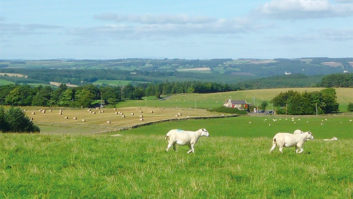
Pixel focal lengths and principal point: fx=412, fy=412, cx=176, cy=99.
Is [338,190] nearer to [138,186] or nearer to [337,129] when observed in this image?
[138,186]

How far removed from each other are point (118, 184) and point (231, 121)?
90.3 m

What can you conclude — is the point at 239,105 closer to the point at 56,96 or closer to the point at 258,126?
the point at 258,126

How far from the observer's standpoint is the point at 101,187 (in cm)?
1100

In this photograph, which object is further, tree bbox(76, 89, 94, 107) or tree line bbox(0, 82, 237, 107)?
tree bbox(76, 89, 94, 107)

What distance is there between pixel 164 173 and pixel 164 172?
16cm

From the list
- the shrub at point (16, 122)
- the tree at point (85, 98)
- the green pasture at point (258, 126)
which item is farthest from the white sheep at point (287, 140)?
the tree at point (85, 98)

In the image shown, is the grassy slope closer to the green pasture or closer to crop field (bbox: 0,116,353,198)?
crop field (bbox: 0,116,353,198)

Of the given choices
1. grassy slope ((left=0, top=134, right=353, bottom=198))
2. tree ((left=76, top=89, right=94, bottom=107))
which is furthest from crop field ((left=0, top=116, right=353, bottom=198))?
tree ((left=76, top=89, right=94, bottom=107))

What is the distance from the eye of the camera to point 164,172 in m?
12.8

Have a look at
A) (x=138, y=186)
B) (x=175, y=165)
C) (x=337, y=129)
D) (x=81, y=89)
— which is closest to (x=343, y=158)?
(x=175, y=165)

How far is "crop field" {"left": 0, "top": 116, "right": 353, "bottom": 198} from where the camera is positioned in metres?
10.6

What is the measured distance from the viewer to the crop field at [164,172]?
10633 millimetres

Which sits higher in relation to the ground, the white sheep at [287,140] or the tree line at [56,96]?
the white sheep at [287,140]

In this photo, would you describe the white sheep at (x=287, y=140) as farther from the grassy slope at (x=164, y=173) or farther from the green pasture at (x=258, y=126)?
the green pasture at (x=258, y=126)
